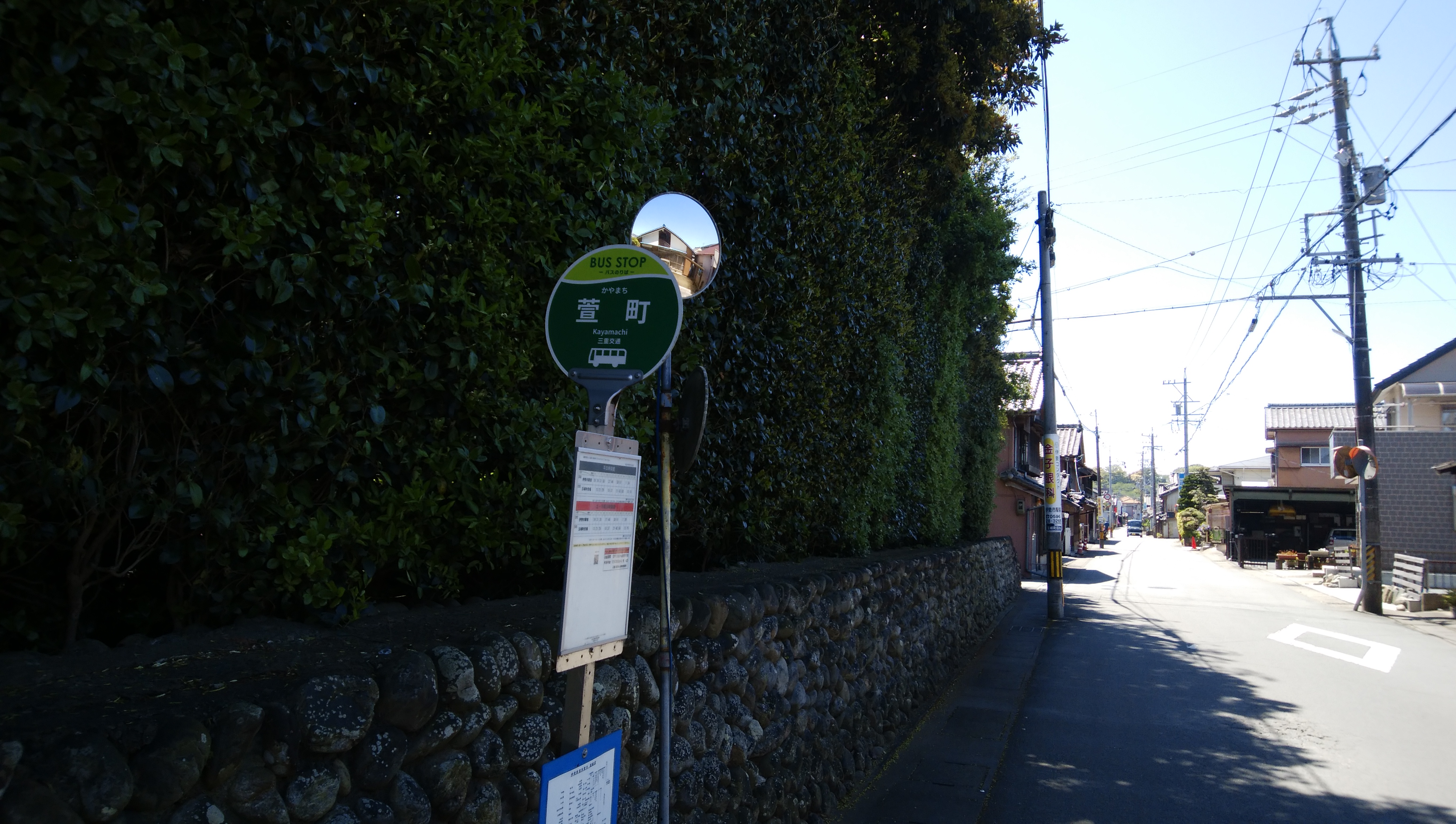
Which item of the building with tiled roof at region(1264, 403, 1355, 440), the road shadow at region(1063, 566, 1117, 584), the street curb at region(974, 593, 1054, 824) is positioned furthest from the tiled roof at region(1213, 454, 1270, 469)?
the street curb at region(974, 593, 1054, 824)

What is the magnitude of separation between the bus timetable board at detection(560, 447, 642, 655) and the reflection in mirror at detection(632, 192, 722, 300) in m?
1.31

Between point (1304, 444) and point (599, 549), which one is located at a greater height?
point (1304, 444)

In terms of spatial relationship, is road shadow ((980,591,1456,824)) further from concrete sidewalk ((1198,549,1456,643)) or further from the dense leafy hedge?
concrete sidewalk ((1198,549,1456,643))

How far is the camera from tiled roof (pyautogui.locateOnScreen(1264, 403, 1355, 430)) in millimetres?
50438

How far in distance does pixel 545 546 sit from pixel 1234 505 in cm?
4707

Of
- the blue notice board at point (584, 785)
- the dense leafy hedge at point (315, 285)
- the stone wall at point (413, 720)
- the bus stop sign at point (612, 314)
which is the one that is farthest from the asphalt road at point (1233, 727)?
the bus stop sign at point (612, 314)

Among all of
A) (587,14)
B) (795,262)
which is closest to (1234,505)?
(795,262)

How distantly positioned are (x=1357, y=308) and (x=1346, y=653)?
11728mm

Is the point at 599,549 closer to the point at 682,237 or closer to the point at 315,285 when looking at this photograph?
the point at 315,285

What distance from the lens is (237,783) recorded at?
2148 millimetres

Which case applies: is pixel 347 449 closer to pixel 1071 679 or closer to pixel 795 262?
pixel 795 262

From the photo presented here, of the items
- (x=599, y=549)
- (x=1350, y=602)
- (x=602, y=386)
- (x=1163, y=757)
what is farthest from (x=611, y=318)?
(x=1350, y=602)

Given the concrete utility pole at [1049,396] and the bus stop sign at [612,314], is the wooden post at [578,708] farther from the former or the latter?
the concrete utility pole at [1049,396]

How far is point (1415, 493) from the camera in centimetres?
2527
